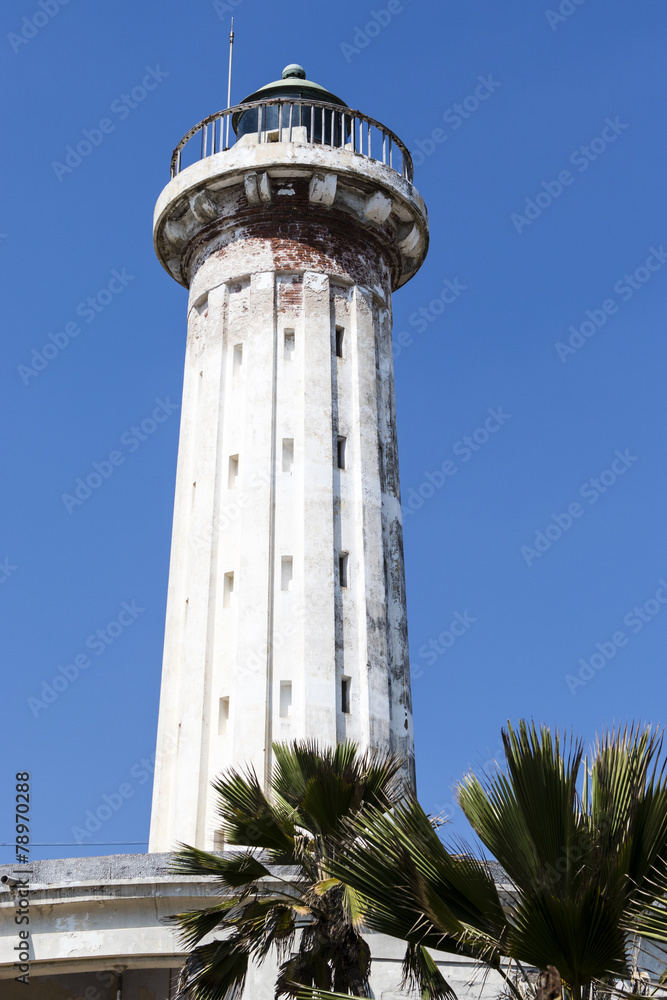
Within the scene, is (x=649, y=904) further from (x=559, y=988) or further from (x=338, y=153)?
(x=338, y=153)

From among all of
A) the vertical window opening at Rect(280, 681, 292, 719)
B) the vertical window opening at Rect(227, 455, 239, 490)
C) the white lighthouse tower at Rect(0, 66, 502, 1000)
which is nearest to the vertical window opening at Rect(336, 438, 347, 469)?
the white lighthouse tower at Rect(0, 66, 502, 1000)

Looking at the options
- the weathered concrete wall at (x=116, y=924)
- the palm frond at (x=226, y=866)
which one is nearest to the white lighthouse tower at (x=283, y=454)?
the weathered concrete wall at (x=116, y=924)

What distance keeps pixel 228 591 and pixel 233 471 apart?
2.82 metres

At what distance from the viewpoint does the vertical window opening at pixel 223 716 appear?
2503 centimetres

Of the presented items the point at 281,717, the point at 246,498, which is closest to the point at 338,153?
the point at 246,498

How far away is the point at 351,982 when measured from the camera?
12148 mm

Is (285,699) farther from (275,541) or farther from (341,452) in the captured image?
(341,452)

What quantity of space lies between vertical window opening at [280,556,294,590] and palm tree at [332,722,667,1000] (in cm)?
1552

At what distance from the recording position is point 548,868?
31.2 feet

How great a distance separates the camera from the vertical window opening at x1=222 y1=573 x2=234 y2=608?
26.3 m

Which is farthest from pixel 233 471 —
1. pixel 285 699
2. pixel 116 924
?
pixel 116 924

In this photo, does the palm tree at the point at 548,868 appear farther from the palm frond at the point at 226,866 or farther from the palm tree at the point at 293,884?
the palm frond at the point at 226,866

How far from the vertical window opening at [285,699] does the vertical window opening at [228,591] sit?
237 cm

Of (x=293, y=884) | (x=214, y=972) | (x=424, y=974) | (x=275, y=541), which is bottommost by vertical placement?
(x=424, y=974)
